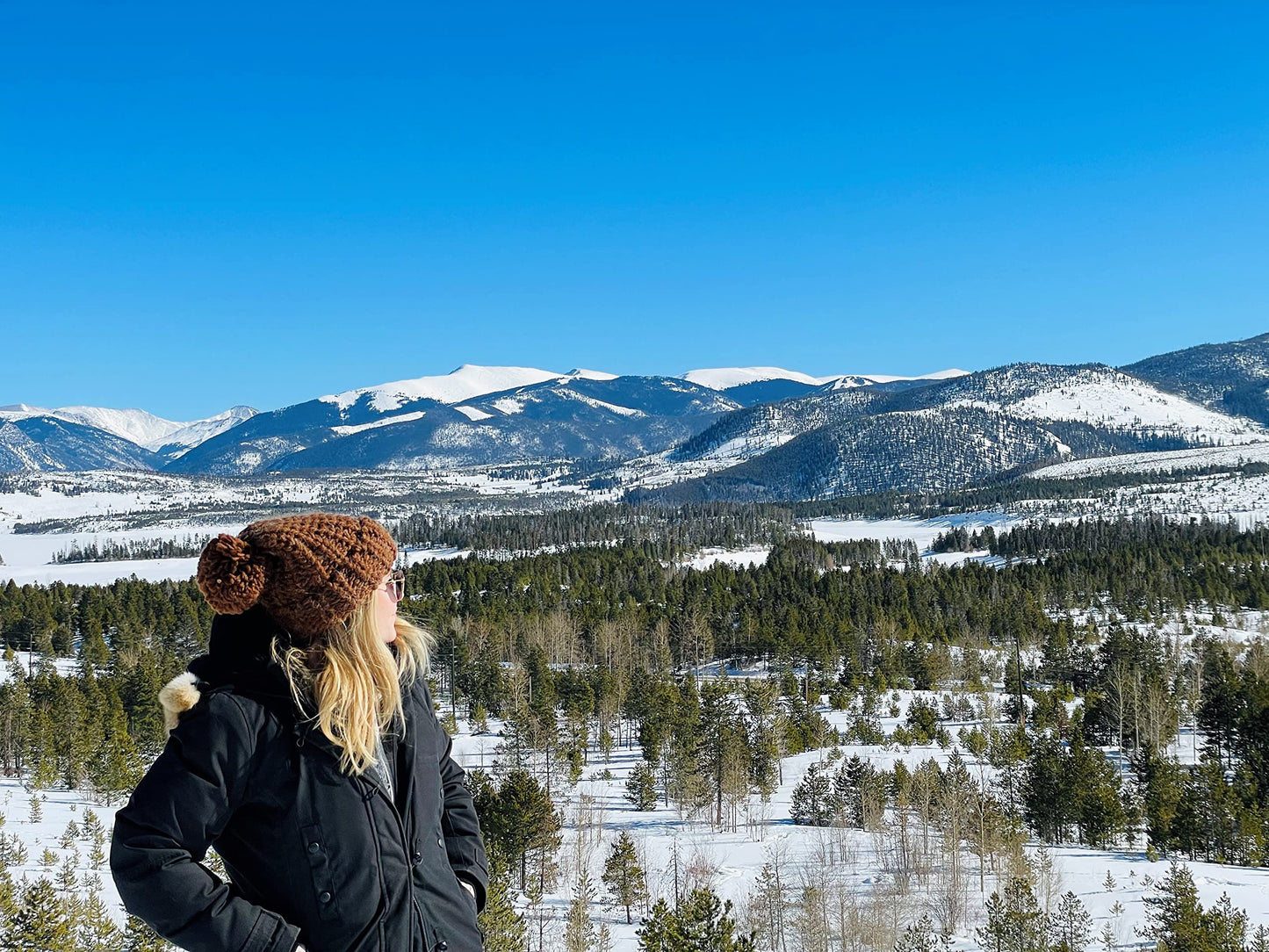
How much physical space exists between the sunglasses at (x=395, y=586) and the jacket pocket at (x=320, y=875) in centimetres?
92

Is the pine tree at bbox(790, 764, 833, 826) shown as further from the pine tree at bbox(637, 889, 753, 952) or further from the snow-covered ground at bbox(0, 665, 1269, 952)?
the pine tree at bbox(637, 889, 753, 952)

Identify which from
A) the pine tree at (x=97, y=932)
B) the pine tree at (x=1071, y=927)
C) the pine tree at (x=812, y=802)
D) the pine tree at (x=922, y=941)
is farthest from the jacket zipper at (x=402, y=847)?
the pine tree at (x=812, y=802)

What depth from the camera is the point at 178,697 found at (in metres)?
3.08

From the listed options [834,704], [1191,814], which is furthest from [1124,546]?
[1191,814]

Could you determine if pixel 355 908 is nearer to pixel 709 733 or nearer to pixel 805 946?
pixel 805 946

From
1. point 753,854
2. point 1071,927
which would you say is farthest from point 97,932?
point 753,854

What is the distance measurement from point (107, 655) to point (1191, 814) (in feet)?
260

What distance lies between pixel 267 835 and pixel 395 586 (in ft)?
3.49

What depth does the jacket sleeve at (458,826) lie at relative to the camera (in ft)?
12.6

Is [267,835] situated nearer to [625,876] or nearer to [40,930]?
[40,930]

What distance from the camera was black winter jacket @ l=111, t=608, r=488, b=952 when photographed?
2.89m

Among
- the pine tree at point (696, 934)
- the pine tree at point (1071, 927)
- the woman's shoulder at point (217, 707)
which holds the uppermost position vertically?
the woman's shoulder at point (217, 707)

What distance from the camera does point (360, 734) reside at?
3178mm

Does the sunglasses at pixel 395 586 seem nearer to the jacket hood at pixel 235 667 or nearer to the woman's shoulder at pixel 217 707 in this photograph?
the jacket hood at pixel 235 667
